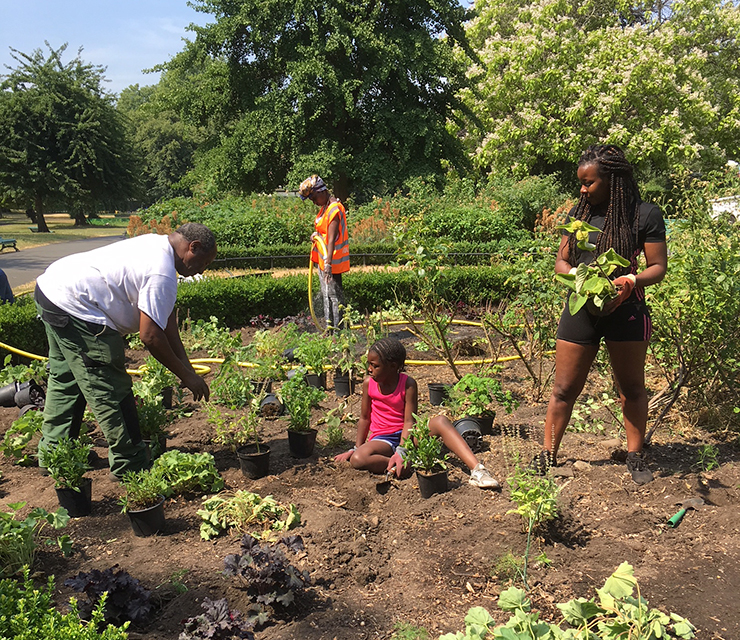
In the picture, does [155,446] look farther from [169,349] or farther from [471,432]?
[471,432]

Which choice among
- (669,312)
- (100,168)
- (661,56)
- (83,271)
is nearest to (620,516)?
(669,312)

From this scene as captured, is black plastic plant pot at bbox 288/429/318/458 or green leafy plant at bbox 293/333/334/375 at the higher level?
green leafy plant at bbox 293/333/334/375

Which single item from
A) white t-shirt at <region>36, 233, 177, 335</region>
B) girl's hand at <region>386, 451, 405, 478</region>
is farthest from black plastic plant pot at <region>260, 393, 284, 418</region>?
white t-shirt at <region>36, 233, 177, 335</region>

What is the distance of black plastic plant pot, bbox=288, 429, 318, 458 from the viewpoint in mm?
4020

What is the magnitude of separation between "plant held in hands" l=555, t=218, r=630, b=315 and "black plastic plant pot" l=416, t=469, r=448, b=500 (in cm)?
117

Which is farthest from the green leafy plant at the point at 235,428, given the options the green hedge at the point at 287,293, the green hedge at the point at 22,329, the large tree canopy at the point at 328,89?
the large tree canopy at the point at 328,89

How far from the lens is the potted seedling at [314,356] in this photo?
17.6 feet

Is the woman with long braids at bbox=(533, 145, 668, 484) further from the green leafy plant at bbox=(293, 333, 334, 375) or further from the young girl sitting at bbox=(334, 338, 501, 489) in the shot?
the green leafy plant at bbox=(293, 333, 334, 375)

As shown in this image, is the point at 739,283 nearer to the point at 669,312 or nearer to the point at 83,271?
the point at 669,312

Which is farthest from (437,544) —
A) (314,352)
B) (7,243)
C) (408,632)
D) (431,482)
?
(7,243)

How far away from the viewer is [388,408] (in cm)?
377

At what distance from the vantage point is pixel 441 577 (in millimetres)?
2637

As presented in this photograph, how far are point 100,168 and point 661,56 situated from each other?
26.5 metres

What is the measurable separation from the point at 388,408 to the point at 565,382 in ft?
3.63
